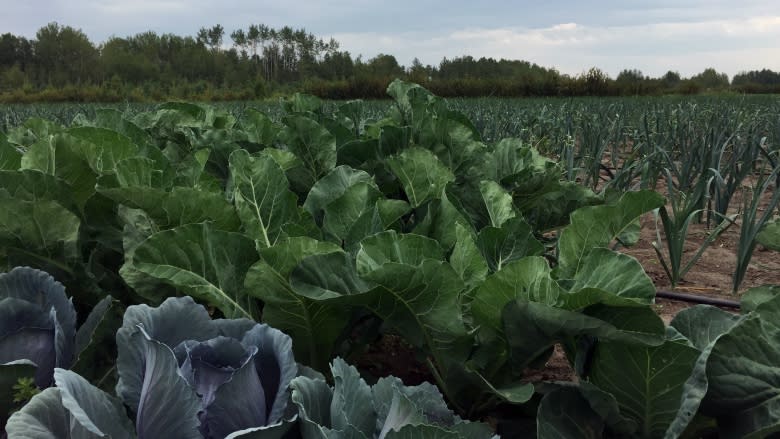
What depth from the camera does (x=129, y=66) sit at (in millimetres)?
62906

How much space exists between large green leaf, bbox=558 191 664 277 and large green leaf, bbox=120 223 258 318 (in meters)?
0.51

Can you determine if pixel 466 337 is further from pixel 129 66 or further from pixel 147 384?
pixel 129 66

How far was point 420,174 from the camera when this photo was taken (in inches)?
49.5

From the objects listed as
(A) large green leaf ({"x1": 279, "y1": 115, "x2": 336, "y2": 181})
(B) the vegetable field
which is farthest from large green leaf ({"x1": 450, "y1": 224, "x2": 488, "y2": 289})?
(A) large green leaf ({"x1": 279, "y1": 115, "x2": 336, "y2": 181})

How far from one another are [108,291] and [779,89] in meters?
47.4

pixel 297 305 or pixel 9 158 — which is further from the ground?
pixel 9 158

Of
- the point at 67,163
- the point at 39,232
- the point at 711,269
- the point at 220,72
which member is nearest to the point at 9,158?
the point at 67,163

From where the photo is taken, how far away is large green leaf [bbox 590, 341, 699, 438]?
0.80 metres

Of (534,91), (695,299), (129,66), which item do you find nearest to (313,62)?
(129,66)

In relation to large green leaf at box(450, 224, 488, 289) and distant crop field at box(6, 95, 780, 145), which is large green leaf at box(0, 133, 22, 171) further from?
large green leaf at box(450, 224, 488, 289)

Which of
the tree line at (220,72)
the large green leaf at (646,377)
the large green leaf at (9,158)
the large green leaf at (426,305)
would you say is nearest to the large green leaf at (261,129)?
the large green leaf at (9,158)

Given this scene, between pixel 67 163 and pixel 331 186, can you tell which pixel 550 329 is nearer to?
pixel 331 186

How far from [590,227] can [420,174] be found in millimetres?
388

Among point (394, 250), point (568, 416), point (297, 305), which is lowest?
point (568, 416)
